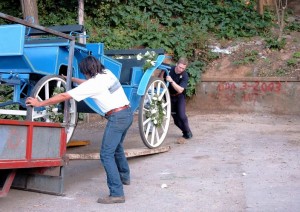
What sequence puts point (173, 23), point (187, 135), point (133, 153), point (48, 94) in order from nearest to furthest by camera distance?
point (48, 94), point (133, 153), point (187, 135), point (173, 23)

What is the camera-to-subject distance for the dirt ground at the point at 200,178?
17.6 ft

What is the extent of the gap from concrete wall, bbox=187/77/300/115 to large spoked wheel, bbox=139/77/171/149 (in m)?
5.12

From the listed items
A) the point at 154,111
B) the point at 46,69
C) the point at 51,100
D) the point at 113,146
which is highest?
the point at 46,69

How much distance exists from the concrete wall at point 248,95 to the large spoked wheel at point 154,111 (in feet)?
16.8

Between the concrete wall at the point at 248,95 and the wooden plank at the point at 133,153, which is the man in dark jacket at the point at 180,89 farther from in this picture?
the concrete wall at the point at 248,95

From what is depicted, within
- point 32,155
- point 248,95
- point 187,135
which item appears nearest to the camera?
point 32,155

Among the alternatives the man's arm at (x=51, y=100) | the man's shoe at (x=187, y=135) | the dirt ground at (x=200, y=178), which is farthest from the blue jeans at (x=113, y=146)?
the man's shoe at (x=187, y=135)

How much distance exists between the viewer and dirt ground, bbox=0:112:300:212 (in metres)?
5.36

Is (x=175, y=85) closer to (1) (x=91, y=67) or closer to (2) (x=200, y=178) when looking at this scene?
(2) (x=200, y=178)

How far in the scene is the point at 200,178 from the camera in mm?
6473

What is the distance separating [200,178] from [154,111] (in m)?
1.68

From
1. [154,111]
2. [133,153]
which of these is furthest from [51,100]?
[154,111]

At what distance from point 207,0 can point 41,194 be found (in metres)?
12.3

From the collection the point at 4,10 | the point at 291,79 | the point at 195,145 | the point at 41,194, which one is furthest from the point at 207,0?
the point at 41,194
